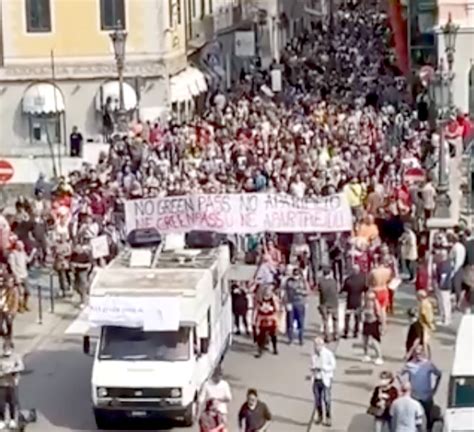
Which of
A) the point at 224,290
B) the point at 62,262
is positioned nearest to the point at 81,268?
the point at 62,262

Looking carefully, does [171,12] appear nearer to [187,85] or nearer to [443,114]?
[187,85]

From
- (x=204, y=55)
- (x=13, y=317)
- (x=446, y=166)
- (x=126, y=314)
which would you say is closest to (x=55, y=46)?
(x=204, y=55)

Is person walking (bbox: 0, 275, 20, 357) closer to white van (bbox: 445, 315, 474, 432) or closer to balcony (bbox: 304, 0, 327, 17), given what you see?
white van (bbox: 445, 315, 474, 432)

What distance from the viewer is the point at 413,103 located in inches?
2440

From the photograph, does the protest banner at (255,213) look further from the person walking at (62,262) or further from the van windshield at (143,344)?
the van windshield at (143,344)

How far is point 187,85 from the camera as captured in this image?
6256 cm

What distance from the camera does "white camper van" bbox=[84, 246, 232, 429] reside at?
2923 cm

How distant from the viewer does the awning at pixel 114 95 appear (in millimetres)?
58625

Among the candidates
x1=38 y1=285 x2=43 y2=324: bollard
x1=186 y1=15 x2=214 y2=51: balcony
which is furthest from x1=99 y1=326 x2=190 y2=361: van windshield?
x1=186 y1=15 x2=214 y2=51: balcony

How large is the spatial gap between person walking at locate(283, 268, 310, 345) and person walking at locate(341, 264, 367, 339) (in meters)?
0.70

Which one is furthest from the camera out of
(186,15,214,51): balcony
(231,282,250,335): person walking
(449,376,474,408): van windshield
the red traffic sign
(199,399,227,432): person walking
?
(186,15,214,51): balcony

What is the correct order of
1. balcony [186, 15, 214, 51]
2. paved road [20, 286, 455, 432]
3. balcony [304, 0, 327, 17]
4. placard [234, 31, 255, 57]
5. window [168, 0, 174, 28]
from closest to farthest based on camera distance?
paved road [20, 286, 455, 432] < window [168, 0, 174, 28] < balcony [186, 15, 214, 51] < placard [234, 31, 255, 57] < balcony [304, 0, 327, 17]

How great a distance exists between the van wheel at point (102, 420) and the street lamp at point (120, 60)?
59.8ft

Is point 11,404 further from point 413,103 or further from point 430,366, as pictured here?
point 413,103
